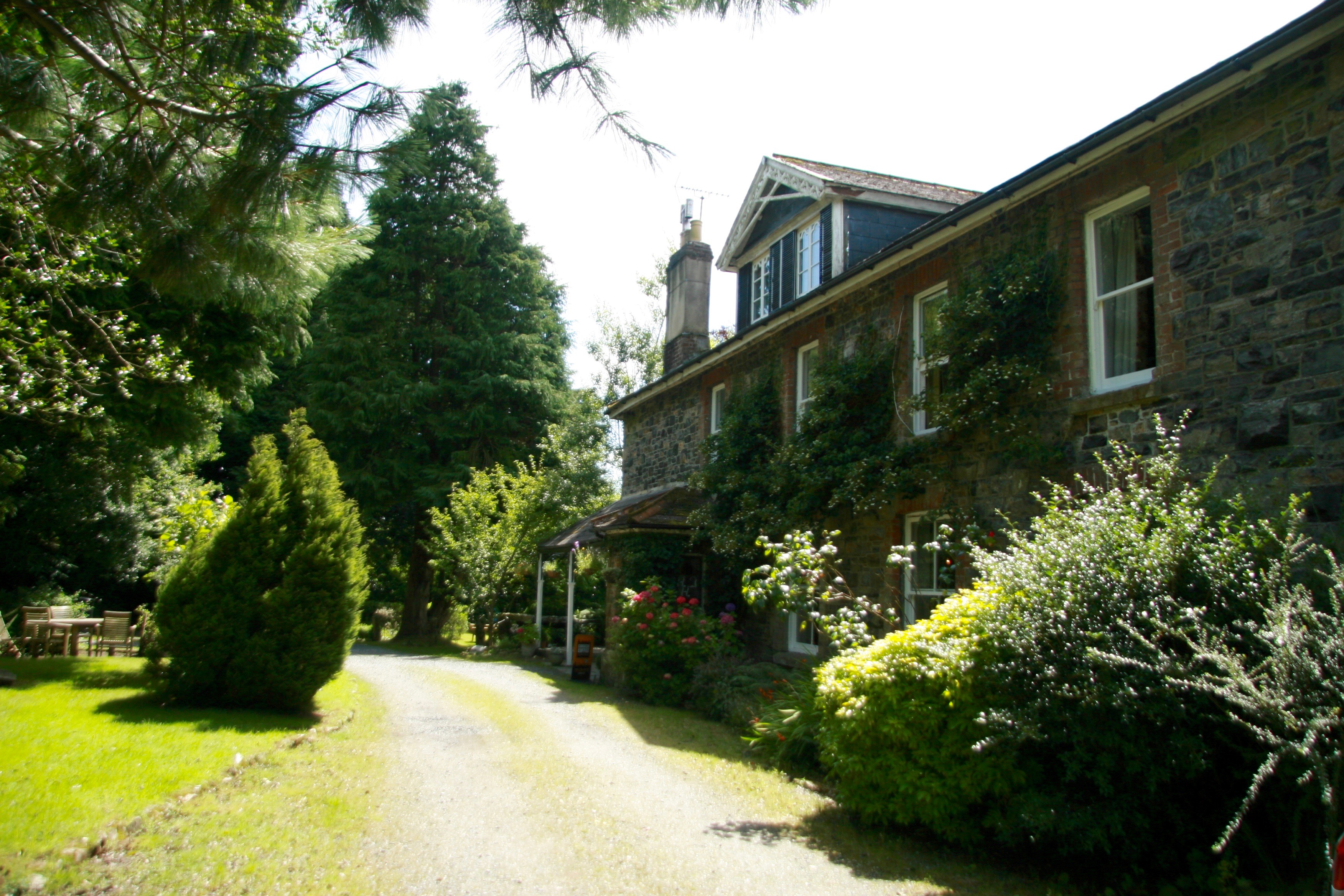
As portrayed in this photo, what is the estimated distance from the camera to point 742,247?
17.1 metres

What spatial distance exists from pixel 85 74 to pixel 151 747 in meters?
5.52

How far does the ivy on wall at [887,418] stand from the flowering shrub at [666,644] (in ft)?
3.70

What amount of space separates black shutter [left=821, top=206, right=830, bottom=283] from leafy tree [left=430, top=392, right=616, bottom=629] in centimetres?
1148

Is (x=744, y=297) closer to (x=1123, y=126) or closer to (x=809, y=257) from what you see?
(x=809, y=257)

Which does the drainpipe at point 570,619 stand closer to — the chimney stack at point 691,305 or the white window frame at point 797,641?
the chimney stack at point 691,305

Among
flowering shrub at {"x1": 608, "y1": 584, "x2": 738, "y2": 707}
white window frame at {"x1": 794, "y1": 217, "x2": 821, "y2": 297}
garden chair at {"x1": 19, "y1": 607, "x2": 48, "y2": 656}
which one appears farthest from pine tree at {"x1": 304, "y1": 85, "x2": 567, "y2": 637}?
white window frame at {"x1": 794, "y1": 217, "x2": 821, "y2": 297}

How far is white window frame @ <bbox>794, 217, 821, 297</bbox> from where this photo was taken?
14305 mm

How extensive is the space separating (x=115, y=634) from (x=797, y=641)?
1226cm

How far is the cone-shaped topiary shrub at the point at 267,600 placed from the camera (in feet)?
31.3

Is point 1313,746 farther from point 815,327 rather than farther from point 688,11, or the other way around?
point 815,327

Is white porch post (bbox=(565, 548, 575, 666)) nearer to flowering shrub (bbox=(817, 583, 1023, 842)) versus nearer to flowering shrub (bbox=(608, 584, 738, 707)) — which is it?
flowering shrub (bbox=(608, 584, 738, 707))

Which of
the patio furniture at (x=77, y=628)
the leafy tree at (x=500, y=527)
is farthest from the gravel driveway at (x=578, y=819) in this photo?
the leafy tree at (x=500, y=527)

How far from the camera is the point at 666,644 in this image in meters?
12.1

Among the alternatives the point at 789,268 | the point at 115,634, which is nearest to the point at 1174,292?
the point at 789,268
